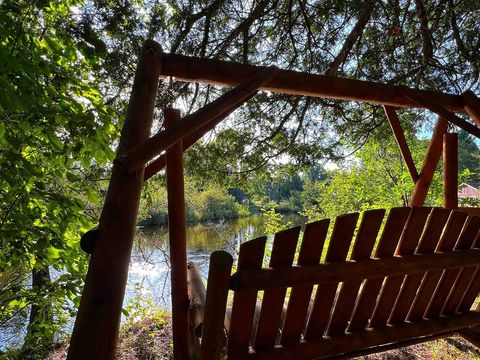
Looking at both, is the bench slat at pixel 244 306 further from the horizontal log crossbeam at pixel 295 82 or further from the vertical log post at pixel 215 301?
the horizontal log crossbeam at pixel 295 82

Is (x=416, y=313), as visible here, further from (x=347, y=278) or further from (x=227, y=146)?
(x=227, y=146)

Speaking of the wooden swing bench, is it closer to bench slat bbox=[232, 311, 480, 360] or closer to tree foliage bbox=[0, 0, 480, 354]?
bench slat bbox=[232, 311, 480, 360]

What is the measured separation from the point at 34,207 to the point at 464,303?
8.38 feet

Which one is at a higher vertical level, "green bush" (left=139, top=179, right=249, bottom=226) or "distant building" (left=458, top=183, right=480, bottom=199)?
"distant building" (left=458, top=183, right=480, bottom=199)

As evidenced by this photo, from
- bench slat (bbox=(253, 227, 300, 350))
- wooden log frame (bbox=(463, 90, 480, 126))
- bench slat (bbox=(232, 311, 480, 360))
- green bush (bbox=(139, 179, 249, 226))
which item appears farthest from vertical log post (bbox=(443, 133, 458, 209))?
green bush (bbox=(139, 179, 249, 226))

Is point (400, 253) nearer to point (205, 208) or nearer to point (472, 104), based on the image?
point (472, 104)

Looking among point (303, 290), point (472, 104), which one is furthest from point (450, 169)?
point (303, 290)

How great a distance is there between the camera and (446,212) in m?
1.59

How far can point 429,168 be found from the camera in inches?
95.6

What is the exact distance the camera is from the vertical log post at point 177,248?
142 centimetres

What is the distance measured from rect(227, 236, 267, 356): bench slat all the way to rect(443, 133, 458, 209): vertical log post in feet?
6.17

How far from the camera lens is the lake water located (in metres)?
4.86

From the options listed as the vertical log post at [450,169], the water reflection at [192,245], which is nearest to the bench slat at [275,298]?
the vertical log post at [450,169]

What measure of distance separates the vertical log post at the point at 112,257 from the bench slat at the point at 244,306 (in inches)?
17.1
